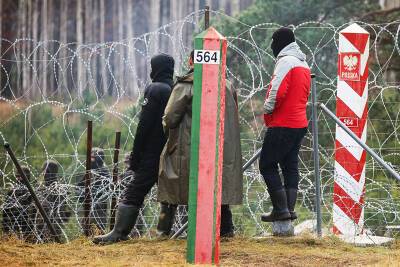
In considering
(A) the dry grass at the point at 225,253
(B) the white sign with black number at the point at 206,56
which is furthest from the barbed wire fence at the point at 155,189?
(B) the white sign with black number at the point at 206,56

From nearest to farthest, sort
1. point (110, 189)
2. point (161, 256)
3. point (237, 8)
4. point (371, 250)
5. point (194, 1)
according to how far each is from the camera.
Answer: point (161, 256), point (371, 250), point (110, 189), point (237, 8), point (194, 1)

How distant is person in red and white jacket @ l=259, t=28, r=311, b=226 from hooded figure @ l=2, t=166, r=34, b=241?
2254mm

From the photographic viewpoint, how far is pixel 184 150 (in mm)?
8875

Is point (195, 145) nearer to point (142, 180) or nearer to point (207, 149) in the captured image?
point (207, 149)

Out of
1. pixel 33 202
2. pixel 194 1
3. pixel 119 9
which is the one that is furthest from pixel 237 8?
pixel 33 202

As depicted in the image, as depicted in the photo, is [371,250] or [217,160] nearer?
[217,160]

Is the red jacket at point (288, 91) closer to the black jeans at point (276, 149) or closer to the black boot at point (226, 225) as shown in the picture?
the black jeans at point (276, 149)

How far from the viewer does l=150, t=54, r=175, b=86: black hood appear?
9156 mm

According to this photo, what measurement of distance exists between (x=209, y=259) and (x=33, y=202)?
309cm

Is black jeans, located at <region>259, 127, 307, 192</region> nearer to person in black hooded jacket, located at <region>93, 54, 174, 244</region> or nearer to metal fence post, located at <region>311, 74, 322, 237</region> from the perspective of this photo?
metal fence post, located at <region>311, 74, 322, 237</region>

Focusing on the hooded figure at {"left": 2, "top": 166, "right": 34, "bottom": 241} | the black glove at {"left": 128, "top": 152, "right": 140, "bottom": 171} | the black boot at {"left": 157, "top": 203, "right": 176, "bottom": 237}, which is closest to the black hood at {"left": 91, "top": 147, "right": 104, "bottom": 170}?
the hooded figure at {"left": 2, "top": 166, "right": 34, "bottom": 241}

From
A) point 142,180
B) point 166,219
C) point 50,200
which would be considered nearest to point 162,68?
point 142,180

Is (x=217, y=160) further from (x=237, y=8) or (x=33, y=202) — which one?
(x=237, y=8)

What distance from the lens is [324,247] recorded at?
894 centimetres
